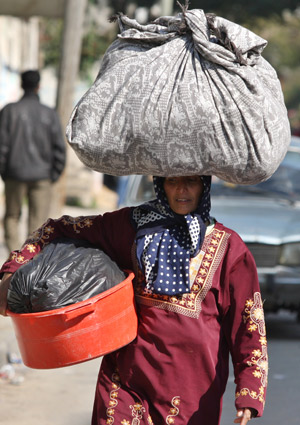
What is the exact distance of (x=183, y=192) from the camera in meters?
3.55

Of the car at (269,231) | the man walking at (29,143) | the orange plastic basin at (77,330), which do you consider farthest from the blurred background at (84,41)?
the orange plastic basin at (77,330)

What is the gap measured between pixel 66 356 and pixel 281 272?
196 inches

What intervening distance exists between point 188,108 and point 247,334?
87 cm

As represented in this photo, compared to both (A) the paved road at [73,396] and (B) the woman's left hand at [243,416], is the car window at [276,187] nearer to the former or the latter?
(A) the paved road at [73,396]

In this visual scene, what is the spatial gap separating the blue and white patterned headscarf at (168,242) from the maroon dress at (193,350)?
6cm

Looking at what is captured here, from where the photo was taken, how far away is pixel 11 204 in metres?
9.62

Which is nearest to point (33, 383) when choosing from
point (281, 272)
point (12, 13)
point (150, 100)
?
point (281, 272)

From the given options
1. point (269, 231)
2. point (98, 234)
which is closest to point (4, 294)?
point (98, 234)

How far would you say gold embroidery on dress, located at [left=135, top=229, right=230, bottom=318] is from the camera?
3.51 meters

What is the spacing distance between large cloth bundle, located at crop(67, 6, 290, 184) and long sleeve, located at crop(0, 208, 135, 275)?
0.26 m

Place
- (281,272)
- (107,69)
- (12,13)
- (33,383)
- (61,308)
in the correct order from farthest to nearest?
1. (12,13)
2. (281,272)
3. (33,383)
4. (107,69)
5. (61,308)

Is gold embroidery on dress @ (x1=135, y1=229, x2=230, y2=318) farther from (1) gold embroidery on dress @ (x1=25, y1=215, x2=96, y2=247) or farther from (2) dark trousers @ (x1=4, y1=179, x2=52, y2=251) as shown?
(2) dark trousers @ (x1=4, y1=179, x2=52, y2=251)

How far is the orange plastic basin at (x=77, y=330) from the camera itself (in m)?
3.29

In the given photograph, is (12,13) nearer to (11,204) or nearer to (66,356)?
(11,204)
